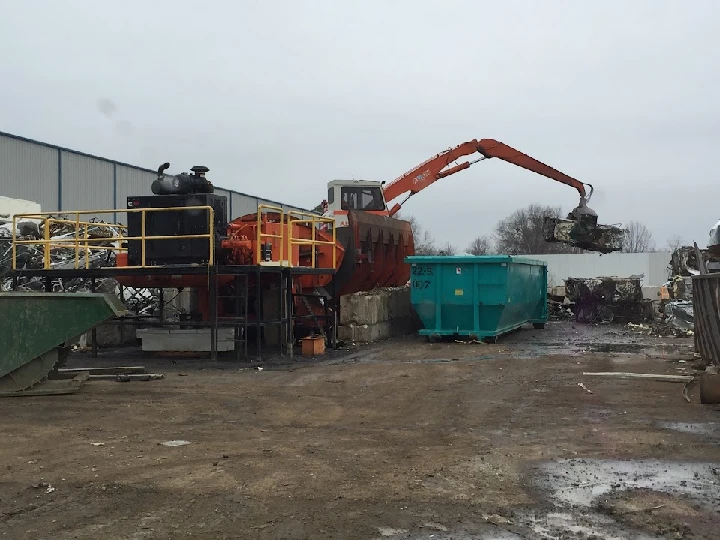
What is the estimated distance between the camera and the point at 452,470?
5.82 meters

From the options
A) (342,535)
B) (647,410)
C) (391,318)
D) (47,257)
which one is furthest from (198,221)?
(342,535)

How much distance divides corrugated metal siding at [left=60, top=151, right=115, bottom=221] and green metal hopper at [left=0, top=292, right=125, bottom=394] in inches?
958

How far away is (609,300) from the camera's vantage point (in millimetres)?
24047

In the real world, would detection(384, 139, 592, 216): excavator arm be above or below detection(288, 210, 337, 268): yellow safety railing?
above

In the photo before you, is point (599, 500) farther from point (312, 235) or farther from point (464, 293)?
point (464, 293)

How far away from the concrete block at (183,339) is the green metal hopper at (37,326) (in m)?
4.11

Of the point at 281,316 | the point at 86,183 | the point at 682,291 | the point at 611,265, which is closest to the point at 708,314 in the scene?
the point at 281,316

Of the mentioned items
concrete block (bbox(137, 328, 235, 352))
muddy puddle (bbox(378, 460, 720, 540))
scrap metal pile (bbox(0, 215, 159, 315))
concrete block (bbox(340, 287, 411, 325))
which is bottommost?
muddy puddle (bbox(378, 460, 720, 540))

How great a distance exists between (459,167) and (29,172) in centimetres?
1795

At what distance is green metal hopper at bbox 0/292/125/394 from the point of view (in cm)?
919

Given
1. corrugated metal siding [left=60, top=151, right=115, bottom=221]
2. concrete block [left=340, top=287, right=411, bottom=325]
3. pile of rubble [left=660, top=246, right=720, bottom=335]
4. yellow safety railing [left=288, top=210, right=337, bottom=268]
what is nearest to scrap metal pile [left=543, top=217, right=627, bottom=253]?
pile of rubble [left=660, top=246, right=720, bottom=335]

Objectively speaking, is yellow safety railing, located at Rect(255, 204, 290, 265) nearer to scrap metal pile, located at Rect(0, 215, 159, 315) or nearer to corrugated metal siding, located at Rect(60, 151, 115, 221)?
scrap metal pile, located at Rect(0, 215, 159, 315)

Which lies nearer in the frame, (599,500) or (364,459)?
(599,500)

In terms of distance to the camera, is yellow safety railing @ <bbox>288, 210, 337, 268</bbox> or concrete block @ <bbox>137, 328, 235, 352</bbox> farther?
yellow safety railing @ <bbox>288, 210, 337, 268</bbox>
